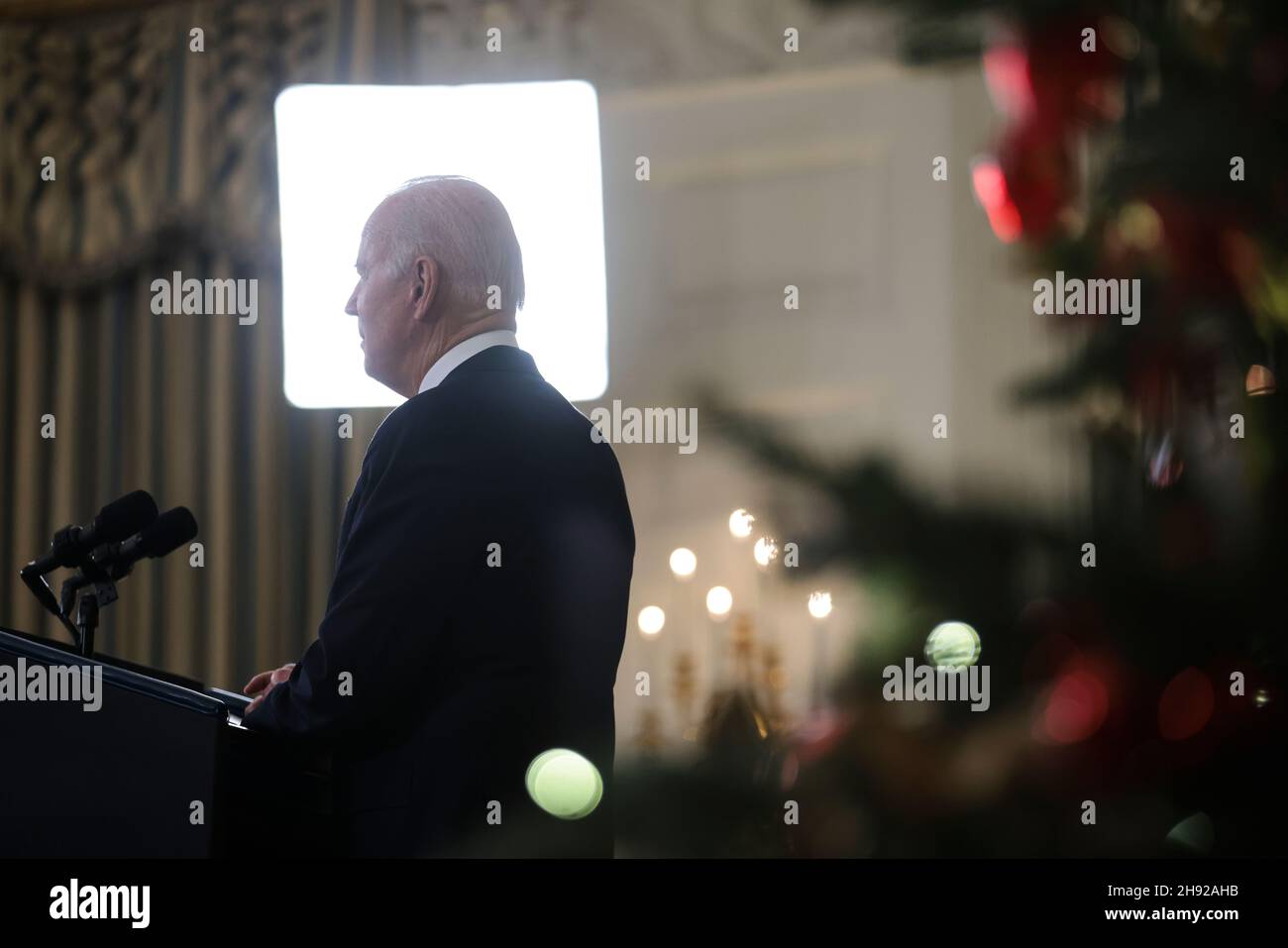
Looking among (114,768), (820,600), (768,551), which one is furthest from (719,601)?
(768,551)

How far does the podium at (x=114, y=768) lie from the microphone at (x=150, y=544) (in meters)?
0.18

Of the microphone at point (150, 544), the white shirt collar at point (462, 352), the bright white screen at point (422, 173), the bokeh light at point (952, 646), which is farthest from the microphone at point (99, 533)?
the bright white screen at point (422, 173)

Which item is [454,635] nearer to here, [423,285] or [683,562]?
[423,285]

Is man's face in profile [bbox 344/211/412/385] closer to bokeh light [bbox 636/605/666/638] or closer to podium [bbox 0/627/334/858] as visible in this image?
podium [bbox 0/627/334/858]

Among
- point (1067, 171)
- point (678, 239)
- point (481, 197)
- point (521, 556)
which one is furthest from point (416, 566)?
point (678, 239)

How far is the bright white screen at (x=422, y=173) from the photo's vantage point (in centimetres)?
268

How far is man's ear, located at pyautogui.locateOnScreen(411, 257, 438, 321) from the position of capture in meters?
1.34

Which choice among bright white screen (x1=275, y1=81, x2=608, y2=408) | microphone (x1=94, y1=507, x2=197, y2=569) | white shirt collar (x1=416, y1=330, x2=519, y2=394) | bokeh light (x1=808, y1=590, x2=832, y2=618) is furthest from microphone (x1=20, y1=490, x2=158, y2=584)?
bright white screen (x1=275, y1=81, x2=608, y2=408)

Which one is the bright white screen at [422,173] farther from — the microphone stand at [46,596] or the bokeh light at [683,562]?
the microphone stand at [46,596]

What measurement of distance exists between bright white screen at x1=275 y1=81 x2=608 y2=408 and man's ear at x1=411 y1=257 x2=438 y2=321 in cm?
129

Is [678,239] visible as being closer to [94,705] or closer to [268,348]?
[268,348]

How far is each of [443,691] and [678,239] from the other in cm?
174

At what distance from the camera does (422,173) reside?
2707 millimetres

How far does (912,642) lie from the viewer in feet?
1.09
